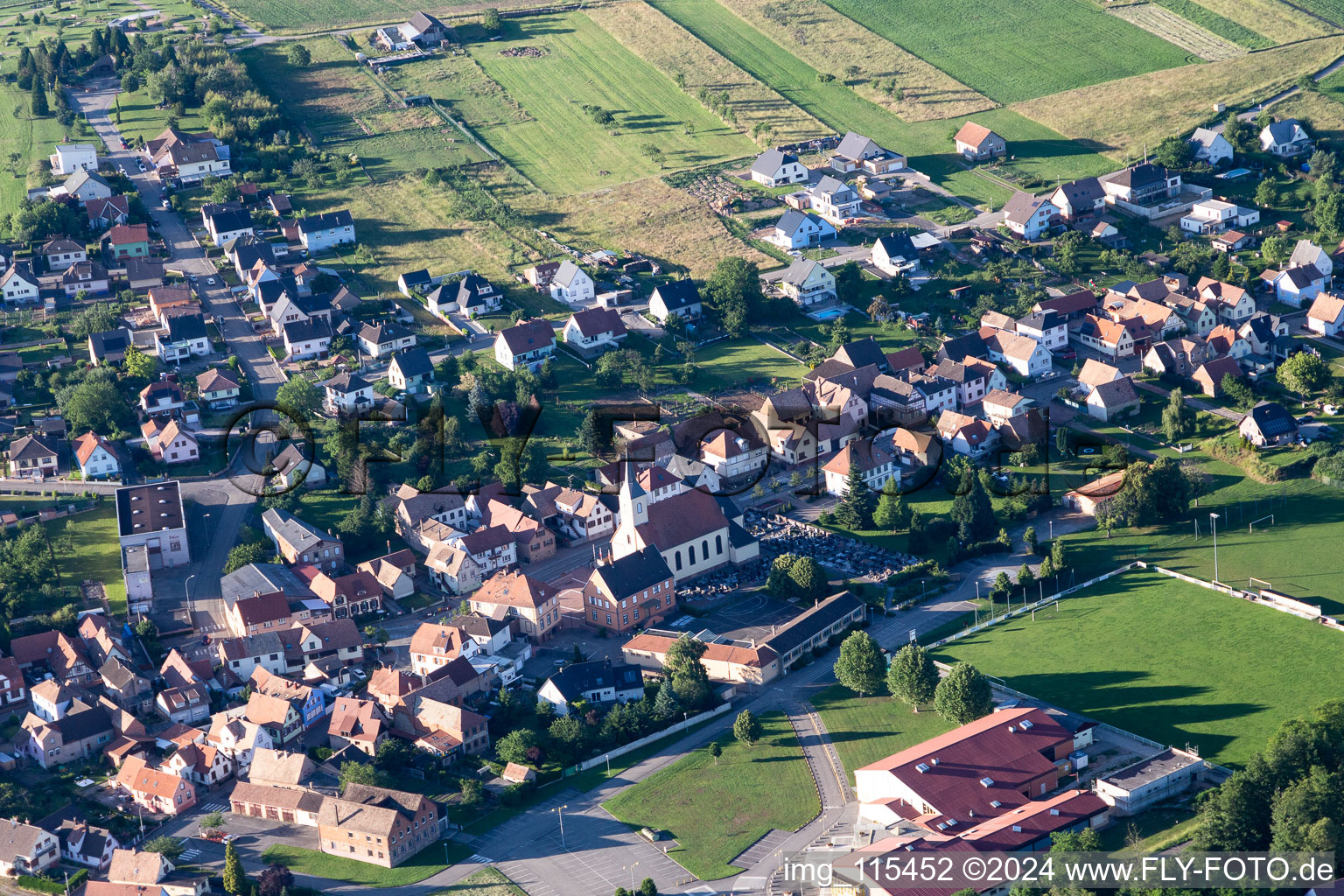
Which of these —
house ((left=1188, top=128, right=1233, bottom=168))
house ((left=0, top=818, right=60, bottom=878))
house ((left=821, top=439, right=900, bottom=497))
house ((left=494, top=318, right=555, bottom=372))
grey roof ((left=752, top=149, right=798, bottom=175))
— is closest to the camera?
house ((left=0, top=818, right=60, bottom=878))

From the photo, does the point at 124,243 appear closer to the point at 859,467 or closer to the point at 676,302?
the point at 676,302

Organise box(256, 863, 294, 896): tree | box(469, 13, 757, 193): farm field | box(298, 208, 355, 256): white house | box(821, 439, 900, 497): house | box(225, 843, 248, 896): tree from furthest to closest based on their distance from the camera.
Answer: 1. box(469, 13, 757, 193): farm field
2. box(298, 208, 355, 256): white house
3. box(821, 439, 900, 497): house
4. box(225, 843, 248, 896): tree
5. box(256, 863, 294, 896): tree

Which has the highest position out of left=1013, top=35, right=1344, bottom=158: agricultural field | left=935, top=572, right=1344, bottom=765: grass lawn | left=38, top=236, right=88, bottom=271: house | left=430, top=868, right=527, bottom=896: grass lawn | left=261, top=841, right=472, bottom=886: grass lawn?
left=1013, top=35, right=1344, bottom=158: agricultural field

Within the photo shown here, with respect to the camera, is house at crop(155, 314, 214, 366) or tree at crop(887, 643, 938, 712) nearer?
tree at crop(887, 643, 938, 712)

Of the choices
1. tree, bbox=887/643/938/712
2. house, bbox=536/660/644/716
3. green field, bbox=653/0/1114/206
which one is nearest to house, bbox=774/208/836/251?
green field, bbox=653/0/1114/206

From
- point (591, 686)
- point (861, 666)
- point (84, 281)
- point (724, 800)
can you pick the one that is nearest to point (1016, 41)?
point (84, 281)

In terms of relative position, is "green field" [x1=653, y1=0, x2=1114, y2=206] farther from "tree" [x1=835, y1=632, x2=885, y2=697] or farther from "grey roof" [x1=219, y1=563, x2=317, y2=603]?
"grey roof" [x1=219, y1=563, x2=317, y2=603]

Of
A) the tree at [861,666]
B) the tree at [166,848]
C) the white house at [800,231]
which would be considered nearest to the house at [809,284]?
the white house at [800,231]
